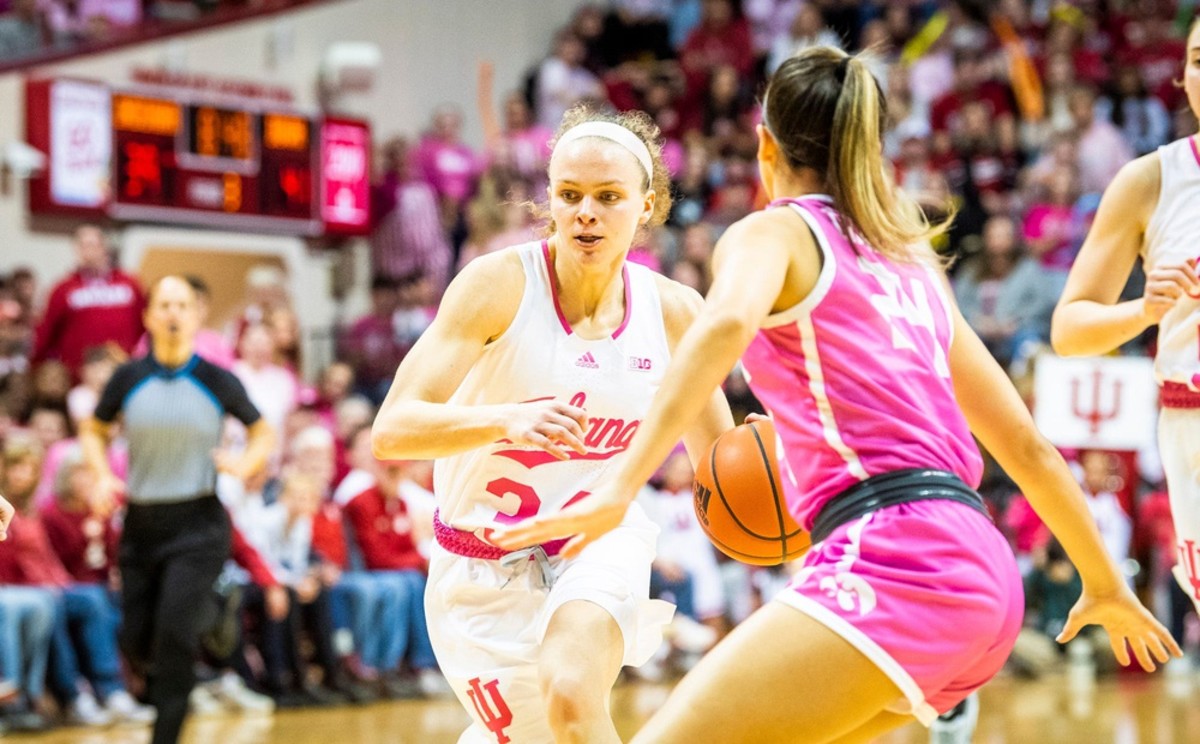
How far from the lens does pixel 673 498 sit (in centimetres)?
1102

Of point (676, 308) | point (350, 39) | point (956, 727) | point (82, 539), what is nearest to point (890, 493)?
point (676, 308)

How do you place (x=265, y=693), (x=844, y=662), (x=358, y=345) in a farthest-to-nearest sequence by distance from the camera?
(x=358, y=345) < (x=265, y=693) < (x=844, y=662)

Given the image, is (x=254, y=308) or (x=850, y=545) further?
(x=254, y=308)

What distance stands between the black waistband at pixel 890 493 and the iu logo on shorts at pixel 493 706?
4.17ft

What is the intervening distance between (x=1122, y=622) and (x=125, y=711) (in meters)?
6.46

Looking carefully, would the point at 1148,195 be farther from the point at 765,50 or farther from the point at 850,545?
the point at 765,50

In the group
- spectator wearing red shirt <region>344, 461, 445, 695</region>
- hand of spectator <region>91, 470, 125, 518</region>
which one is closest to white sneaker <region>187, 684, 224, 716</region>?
spectator wearing red shirt <region>344, 461, 445, 695</region>

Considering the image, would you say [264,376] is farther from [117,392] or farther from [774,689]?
[774,689]

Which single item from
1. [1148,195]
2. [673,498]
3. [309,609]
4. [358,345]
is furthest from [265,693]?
[1148,195]

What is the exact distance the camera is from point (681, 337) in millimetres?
4191

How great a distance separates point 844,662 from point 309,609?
7.08 m

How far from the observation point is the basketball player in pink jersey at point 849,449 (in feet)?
9.05

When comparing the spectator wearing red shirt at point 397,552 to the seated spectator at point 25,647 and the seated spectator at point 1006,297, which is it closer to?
the seated spectator at point 25,647

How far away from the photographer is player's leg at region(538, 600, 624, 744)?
3.61m
